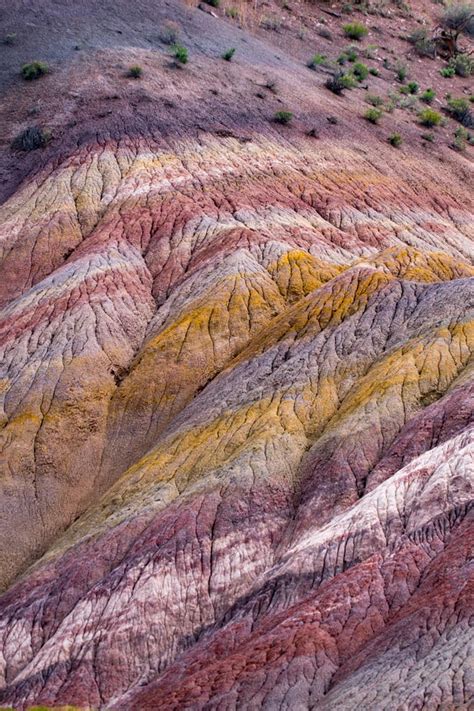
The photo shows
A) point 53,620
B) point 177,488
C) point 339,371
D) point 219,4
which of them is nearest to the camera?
point 53,620

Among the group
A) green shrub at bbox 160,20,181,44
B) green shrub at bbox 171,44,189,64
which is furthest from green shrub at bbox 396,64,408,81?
green shrub at bbox 171,44,189,64

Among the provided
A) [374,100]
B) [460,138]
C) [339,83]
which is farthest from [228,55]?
[460,138]

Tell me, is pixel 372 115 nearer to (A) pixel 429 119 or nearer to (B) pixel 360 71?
(A) pixel 429 119

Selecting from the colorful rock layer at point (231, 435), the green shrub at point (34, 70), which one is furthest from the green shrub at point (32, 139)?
the green shrub at point (34, 70)

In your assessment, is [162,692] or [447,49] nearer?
[162,692]

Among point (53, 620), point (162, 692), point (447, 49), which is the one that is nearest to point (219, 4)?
point (447, 49)

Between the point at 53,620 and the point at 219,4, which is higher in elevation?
the point at 219,4

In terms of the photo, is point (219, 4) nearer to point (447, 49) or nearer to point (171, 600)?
point (447, 49)
